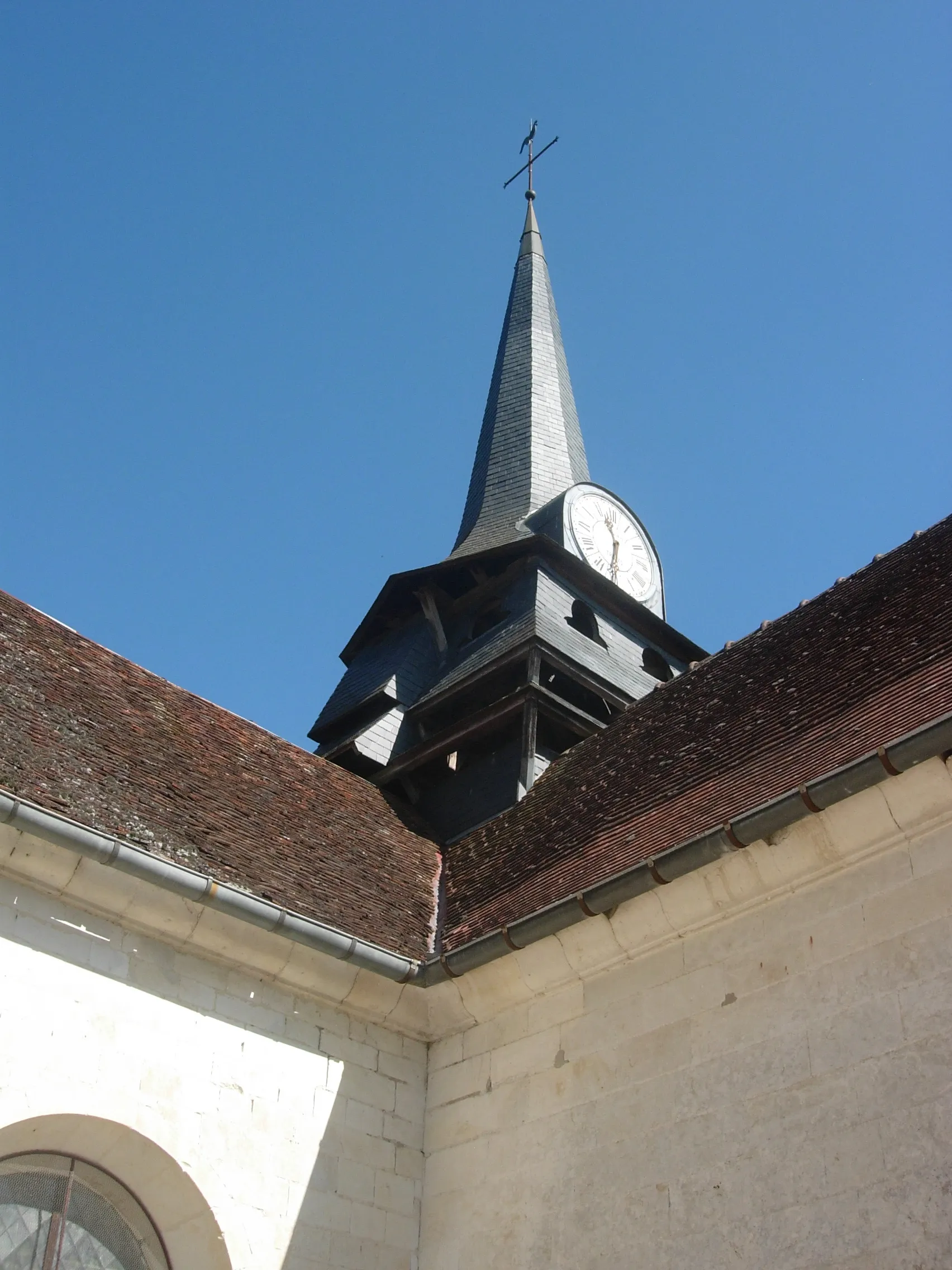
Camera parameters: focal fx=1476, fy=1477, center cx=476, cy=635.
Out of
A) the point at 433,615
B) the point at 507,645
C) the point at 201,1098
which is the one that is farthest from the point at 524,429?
the point at 201,1098

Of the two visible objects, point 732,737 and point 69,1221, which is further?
point 732,737

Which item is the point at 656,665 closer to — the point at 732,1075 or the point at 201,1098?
the point at 732,1075

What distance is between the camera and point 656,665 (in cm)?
1323

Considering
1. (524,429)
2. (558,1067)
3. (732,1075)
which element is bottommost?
(732,1075)

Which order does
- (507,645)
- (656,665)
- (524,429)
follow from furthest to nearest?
(524,429), (656,665), (507,645)

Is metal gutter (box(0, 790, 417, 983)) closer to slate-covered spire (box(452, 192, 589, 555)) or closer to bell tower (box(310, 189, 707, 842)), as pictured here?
bell tower (box(310, 189, 707, 842))

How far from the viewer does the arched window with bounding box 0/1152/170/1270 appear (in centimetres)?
579

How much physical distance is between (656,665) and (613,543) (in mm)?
1619

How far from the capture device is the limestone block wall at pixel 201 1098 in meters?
5.96

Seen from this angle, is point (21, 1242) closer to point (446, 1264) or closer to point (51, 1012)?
point (51, 1012)

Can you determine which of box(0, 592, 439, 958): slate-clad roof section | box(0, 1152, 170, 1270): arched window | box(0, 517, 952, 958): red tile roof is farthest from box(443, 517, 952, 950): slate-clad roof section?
box(0, 1152, 170, 1270): arched window

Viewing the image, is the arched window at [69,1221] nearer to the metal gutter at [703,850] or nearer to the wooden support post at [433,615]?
the metal gutter at [703,850]

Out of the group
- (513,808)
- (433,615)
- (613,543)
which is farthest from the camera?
(613,543)

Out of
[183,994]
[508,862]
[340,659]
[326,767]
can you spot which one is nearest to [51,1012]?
[183,994]
